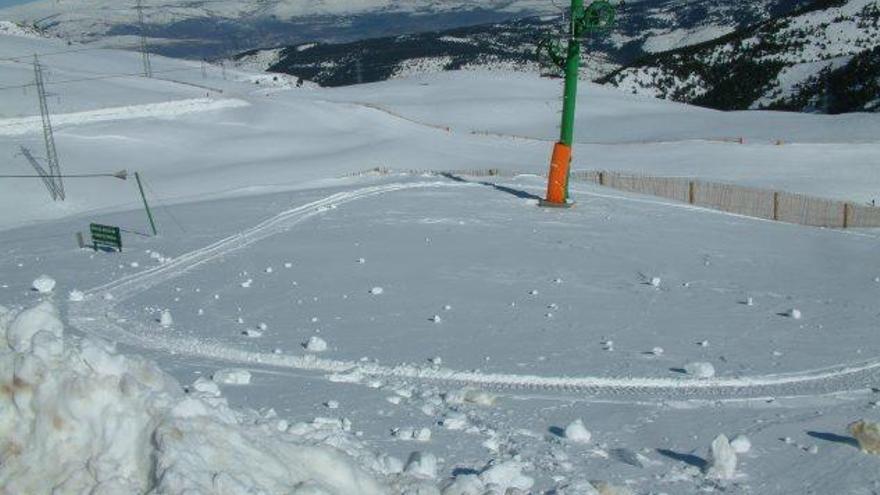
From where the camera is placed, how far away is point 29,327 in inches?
177

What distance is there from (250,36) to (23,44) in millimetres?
45796

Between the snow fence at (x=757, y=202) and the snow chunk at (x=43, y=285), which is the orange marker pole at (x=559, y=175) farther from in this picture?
the snow chunk at (x=43, y=285)

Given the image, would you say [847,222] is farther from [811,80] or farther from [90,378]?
[811,80]

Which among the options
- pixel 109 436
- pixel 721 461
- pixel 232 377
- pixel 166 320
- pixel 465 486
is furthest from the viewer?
pixel 166 320

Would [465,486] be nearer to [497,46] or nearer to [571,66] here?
[571,66]

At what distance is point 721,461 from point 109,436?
3.69m

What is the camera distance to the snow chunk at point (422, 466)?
5410 mm

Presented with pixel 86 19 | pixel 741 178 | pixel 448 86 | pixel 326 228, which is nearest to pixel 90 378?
pixel 326 228

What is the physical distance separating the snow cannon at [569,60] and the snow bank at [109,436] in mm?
14606

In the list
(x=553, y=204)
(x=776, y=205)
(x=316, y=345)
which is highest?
(x=316, y=345)

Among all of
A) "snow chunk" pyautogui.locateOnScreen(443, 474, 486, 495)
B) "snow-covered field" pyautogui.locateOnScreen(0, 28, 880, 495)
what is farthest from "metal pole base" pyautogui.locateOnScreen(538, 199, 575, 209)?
"snow chunk" pyautogui.locateOnScreen(443, 474, 486, 495)

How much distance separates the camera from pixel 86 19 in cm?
11256

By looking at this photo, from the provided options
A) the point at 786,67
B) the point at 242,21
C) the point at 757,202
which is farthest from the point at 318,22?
the point at 757,202

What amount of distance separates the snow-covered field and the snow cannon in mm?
613
